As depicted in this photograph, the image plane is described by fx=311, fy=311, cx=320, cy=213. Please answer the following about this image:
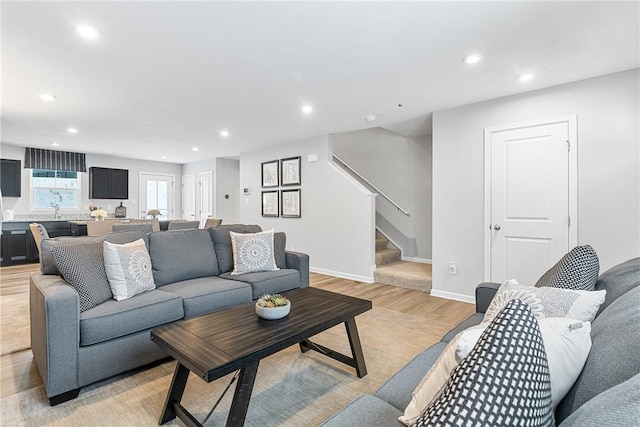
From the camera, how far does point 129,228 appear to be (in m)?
3.74

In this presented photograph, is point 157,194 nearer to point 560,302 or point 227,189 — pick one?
point 227,189

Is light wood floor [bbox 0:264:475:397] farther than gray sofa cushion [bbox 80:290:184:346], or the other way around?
light wood floor [bbox 0:264:475:397]

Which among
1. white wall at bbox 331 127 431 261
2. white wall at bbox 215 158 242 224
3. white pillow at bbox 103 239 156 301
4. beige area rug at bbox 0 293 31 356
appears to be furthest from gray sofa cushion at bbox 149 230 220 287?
white wall at bbox 215 158 242 224

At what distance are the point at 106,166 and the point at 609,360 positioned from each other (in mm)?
9136

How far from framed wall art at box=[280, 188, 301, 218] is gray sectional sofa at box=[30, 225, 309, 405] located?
8.91 ft

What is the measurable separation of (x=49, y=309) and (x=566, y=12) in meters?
3.65

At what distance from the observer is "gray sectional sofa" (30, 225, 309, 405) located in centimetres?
182

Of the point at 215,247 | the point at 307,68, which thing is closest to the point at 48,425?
the point at 215,247

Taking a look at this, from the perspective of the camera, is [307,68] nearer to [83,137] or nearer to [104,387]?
[104,387]

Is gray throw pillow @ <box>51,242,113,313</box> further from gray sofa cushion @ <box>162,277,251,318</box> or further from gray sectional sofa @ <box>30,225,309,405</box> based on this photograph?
gray sofa cushion @ <box>162,277,251,318</box>

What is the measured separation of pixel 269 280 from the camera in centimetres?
305

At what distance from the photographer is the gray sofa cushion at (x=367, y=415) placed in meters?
0.98

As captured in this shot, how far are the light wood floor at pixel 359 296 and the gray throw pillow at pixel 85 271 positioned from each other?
2.05 feet

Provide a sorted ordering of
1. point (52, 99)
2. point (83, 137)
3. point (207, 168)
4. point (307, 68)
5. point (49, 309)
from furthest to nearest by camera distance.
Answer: point (207, 168)
point (83, 137)
point (52, 99)
point (307, 68)
point (49, 309)
